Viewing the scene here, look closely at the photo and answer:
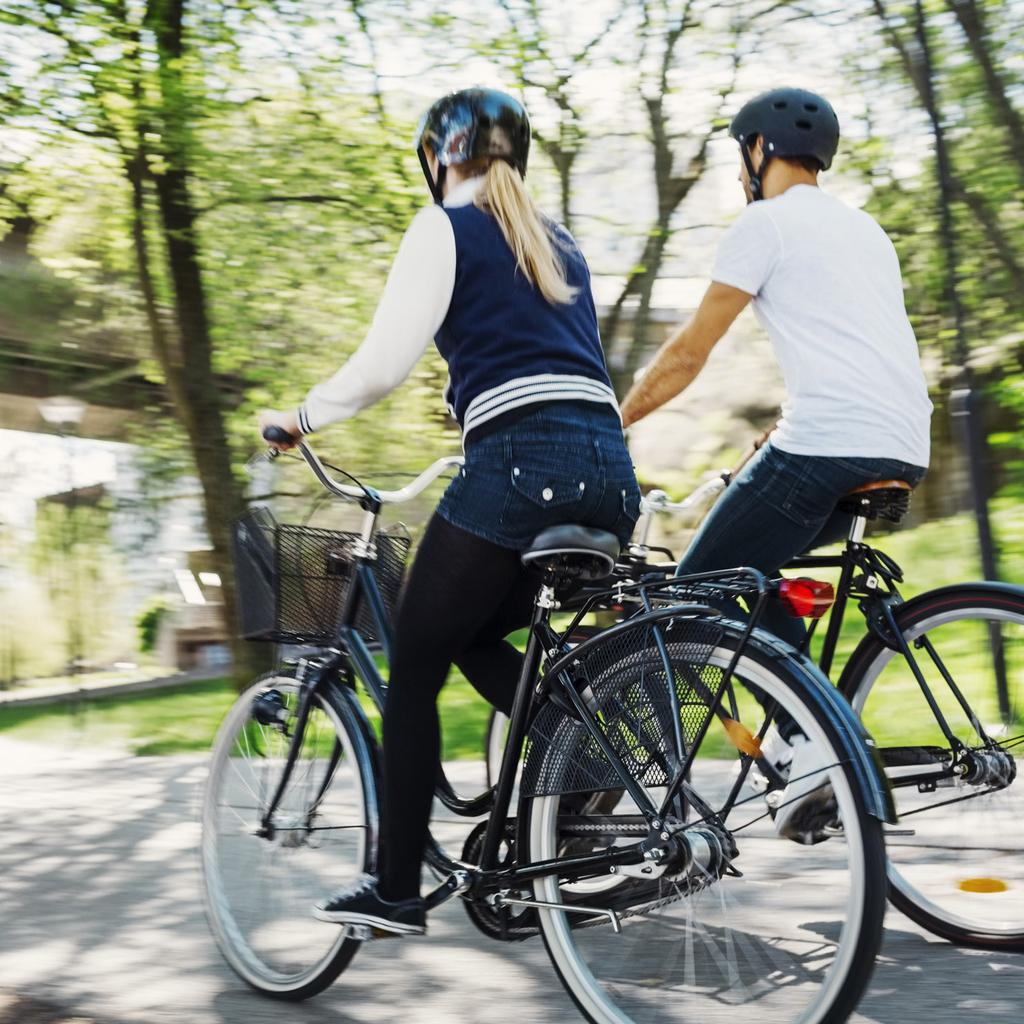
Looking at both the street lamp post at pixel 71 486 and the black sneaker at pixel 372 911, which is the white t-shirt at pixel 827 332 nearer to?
the black sneaker at pixel 372 911

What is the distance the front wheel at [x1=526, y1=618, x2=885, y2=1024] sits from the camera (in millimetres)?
2629

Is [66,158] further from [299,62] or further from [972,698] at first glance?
[972,698]

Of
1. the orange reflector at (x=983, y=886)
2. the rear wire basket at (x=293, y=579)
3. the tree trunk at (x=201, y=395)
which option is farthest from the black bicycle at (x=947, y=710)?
the tree trunk at (x=201, y=395)

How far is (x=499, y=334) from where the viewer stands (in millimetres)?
3082

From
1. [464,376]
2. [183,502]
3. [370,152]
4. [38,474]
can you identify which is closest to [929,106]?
[370,152]

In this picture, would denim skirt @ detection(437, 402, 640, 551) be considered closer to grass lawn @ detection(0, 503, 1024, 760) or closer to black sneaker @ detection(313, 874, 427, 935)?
grass lawn @ detection(0, 503, 1024, 760)

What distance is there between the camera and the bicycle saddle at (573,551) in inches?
116

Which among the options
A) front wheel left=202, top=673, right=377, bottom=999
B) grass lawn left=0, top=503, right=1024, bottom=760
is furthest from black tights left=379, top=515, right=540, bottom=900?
grass lawn left=0, top=503, right=1024, bottom=760

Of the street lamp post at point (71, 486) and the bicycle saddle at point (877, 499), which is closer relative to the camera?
the bicycle saddle at point (877, 499)

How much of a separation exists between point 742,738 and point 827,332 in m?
1.02

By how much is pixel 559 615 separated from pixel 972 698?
1044mm

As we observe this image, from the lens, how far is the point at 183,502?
13.3 meters

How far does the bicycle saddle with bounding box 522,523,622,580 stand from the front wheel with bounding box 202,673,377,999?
727 mm

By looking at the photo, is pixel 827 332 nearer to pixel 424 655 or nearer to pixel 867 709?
pixel 867 709
